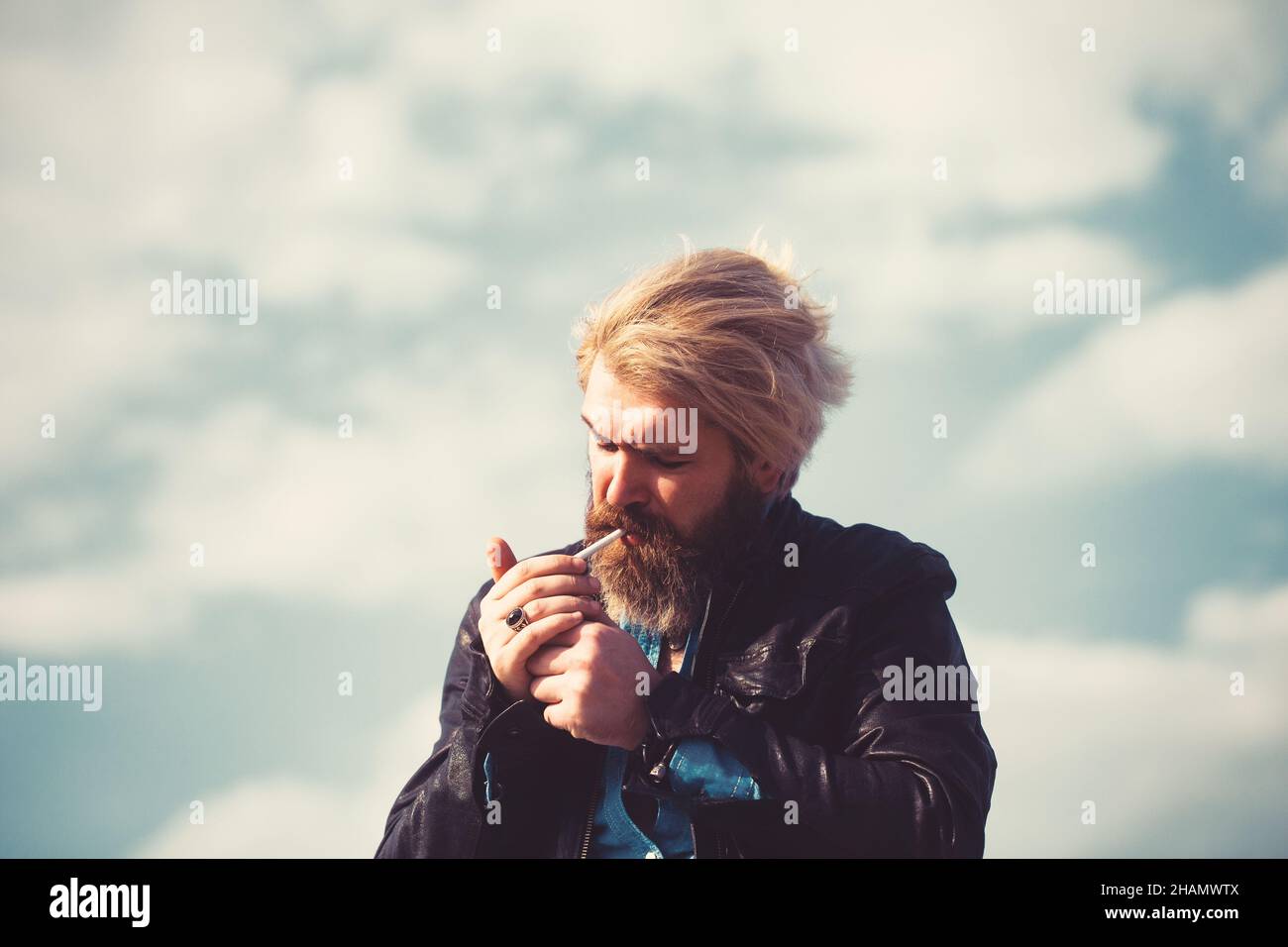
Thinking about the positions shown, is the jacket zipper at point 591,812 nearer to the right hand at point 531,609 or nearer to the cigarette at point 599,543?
the right hand at point 531,609

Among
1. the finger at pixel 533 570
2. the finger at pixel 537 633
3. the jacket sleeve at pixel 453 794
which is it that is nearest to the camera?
the finger at pixel 537 633

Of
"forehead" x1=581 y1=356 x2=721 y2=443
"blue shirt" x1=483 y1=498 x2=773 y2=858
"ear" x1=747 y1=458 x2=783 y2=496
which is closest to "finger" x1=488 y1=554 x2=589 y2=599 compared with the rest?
"blue shirt" x1=483 y1=498 x2=773 y2=858

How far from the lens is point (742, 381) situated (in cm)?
486

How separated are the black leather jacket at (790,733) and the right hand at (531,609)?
0.59 ft

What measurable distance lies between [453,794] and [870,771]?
1.46m

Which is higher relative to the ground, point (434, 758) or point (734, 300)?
point (734, 300)

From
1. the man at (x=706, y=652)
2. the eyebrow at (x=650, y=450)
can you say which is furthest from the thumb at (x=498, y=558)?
the eyebrow at (x=650, y=450)

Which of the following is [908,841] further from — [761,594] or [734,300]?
[734,300]

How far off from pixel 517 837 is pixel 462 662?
2.77ft

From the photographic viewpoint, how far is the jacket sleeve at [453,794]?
14.7ft

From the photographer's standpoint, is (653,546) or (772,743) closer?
(772,743)

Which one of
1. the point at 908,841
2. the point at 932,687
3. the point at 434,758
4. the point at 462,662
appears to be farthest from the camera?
the point at 462,662

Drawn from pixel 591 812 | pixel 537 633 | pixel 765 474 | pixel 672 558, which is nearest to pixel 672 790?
pixel 591 812
